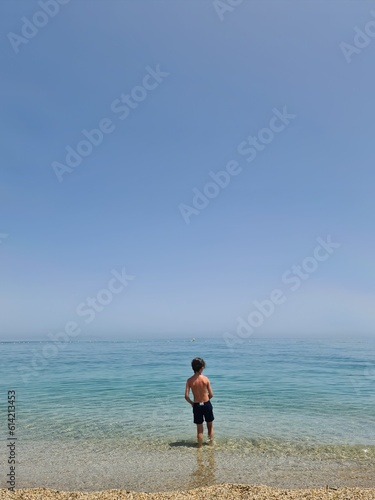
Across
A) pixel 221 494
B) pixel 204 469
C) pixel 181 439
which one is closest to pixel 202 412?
pixel 181 439

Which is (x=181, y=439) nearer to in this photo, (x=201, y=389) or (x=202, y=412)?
(x=202, y=412)

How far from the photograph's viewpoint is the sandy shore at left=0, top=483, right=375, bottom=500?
6.23m

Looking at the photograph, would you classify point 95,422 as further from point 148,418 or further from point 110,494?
point 110,494

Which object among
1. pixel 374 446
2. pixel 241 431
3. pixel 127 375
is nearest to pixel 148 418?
pixel 241 431

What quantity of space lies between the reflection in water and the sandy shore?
780 millimetres

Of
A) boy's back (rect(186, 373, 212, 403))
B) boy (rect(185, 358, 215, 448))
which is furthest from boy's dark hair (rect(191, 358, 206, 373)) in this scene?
boy's back (rect(186, 373, 212, 403))

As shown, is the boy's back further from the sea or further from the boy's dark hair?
the sea

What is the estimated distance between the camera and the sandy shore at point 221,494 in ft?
20.4

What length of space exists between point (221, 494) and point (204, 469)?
204cm

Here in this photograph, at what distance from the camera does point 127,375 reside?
2770cm

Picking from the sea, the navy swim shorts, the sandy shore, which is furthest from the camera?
the navy swim shorts

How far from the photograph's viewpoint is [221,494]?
6395mm

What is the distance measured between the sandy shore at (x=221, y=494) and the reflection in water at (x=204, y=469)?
78 cm

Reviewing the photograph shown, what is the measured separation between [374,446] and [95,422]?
821 cm
